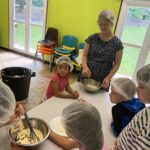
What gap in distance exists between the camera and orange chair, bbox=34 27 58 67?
379 centimetres

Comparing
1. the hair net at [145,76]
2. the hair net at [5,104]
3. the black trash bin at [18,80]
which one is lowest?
the black trash bin at [18,80]

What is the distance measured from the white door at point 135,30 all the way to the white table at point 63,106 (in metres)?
1.90

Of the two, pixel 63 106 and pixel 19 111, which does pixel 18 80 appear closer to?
pixel 63 106

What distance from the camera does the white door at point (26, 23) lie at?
4098mm

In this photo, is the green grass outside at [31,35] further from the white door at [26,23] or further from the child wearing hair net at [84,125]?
the child wearing hair net at [84,125]

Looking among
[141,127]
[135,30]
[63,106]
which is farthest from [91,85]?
[135,30]

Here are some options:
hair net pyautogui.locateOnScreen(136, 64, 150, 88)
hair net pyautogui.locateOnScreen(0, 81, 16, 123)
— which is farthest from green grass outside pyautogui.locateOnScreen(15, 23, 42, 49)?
hair net pyautogui.locateOnScreen(136, 64, 150, 88)

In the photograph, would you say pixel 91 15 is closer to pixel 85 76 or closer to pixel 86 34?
pixel 86 34

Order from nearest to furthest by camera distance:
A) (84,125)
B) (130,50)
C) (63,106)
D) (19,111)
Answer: (84,125)
(19,111)
(63,106)
(130,50)

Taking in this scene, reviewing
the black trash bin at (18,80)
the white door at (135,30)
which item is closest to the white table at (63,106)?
the black trash bin at (18,80)

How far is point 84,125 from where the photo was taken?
71 centimetres

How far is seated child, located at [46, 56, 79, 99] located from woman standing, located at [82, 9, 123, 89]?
0.20 m

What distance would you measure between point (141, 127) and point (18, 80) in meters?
1.87

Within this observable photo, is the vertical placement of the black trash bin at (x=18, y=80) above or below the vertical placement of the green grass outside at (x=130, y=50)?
below
